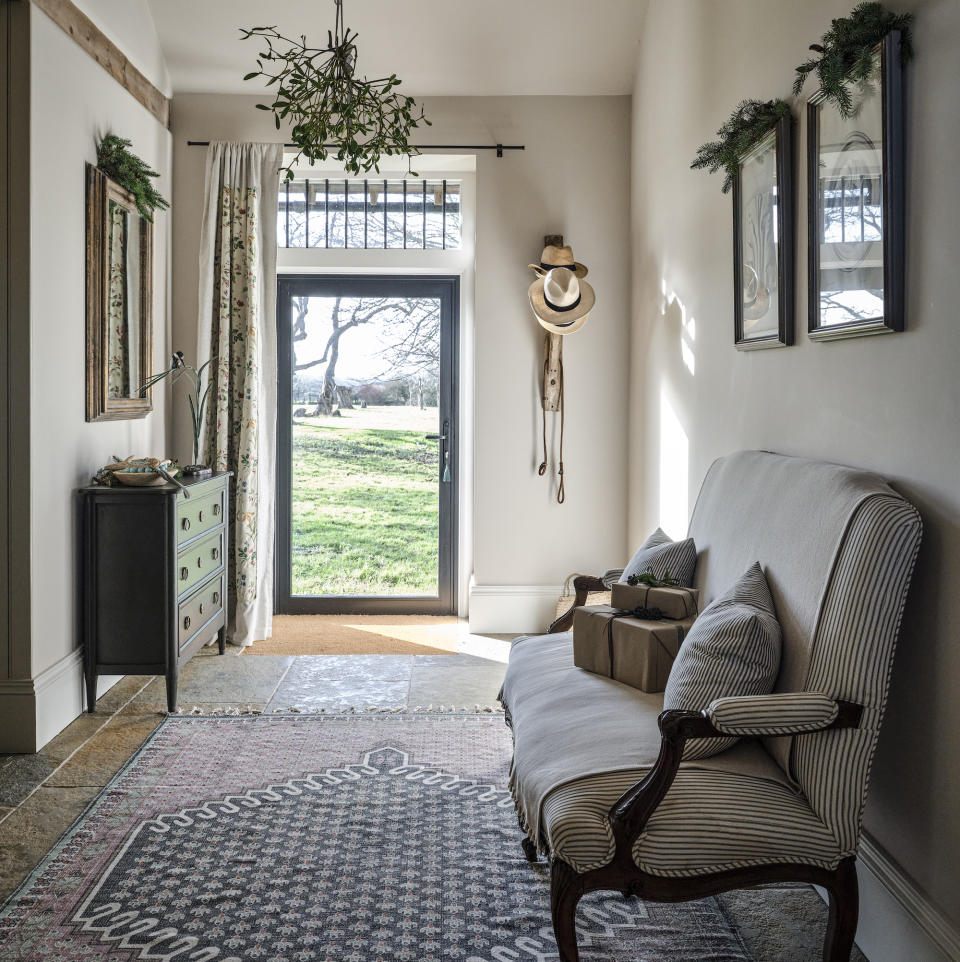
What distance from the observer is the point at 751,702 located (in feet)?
6.02

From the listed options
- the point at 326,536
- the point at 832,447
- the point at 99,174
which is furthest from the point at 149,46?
the point at 832,447

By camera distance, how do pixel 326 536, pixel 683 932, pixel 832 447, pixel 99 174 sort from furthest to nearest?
pixel 326 536 → pixel 99 174 → pixel 832 447 → pixel 683 932

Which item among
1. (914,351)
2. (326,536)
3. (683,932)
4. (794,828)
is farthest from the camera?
(326,536)

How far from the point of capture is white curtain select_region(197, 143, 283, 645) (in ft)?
16.1

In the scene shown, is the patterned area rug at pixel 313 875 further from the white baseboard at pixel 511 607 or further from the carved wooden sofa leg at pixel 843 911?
the white baseboard at pixel 511 607

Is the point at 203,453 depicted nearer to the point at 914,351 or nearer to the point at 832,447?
the point at 832,447

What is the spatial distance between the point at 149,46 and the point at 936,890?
4.66 metres

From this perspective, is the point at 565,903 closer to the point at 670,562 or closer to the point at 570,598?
the point at 670,562

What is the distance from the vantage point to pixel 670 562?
294cm

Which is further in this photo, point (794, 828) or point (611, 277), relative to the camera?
point (611, 277)

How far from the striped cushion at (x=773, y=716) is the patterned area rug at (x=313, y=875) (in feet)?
2.06

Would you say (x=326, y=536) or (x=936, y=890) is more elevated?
(x=326, y=536)

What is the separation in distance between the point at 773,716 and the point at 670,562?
1.13 metres

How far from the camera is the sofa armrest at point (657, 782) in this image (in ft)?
5.87
